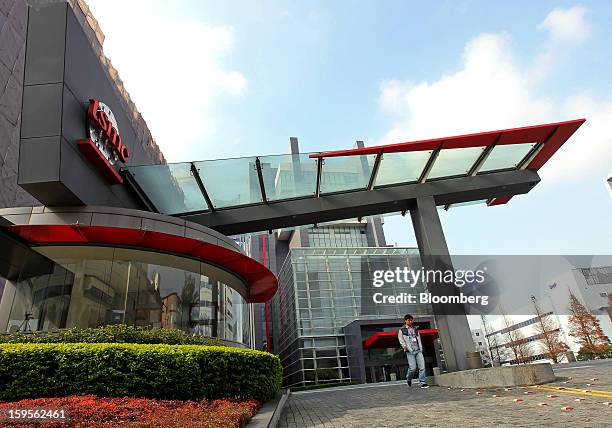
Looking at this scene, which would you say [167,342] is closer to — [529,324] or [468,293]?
[468,293]

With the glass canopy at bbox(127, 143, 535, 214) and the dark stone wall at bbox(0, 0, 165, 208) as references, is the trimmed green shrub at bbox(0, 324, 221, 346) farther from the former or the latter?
the dark stone wall at bbox(0, 0, 165, 208)

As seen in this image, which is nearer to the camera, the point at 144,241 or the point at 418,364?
the point at 144,241

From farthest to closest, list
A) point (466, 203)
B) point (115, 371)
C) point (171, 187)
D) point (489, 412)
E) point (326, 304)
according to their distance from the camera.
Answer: point (326, 304)
point (466, 203)
point (171, 187)
point (115, 371)
point (489, 412)

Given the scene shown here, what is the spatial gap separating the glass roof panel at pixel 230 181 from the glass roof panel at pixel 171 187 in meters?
0.41

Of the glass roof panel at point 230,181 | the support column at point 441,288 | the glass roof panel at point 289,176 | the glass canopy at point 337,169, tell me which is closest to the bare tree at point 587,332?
the glass canopy at point 337,169

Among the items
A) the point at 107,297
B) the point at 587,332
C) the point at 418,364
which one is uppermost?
the point at 587,332

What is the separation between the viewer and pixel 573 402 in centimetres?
527

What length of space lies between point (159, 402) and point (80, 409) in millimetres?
1062

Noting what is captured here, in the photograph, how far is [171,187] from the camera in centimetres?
1259

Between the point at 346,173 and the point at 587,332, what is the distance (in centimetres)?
4303

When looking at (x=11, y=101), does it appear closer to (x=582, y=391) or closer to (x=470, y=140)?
(x=470, y=140)

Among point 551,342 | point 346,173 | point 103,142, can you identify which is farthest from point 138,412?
point 551,342

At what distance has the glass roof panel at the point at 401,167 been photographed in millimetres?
12289

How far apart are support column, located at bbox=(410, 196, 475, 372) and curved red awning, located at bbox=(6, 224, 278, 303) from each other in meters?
5.40
